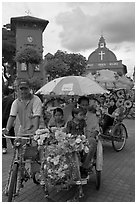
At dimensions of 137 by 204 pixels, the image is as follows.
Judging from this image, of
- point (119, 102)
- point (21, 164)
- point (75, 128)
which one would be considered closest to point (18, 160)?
point (21, 164)

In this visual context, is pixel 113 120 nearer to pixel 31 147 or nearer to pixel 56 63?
pixel 31 147

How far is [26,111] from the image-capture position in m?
3.33

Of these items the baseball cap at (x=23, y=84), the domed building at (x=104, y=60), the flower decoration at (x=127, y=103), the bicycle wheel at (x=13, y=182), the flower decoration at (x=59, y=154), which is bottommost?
the bicycle wheel at (x=13, y=182)

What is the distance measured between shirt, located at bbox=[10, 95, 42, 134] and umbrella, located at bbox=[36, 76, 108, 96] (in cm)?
92

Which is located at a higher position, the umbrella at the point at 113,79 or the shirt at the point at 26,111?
the umbrella at the point at 113,79

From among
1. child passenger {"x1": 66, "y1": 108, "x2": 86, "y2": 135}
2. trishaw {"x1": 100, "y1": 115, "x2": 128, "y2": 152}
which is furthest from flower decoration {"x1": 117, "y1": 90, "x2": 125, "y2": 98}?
child passenger {"x1": 66, "y1": 108, "x2": 86, "y2": 135}

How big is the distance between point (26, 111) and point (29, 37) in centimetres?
2776

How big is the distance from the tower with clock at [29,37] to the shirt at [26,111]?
25.5 meters

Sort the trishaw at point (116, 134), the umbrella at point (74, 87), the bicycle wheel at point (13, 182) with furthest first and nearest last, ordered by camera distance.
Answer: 1. the trishaw at point (116, 134)
2. the umbrella at point (74, 87)
3. the bicycle wheel at point (13, 182)

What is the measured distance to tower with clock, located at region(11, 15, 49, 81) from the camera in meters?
28.6

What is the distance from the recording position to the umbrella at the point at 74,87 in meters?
3.99

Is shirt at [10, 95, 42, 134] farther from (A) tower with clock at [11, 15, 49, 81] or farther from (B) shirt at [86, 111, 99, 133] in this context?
(A) tower with clock at [11, 15, 49, 81]

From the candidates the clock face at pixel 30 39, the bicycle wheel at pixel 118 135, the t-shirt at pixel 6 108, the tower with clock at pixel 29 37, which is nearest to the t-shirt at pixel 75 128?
the bicycle wheel at pixel 118 135

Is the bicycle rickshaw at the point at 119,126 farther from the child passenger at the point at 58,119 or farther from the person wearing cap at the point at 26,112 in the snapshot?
the person wearing cap at the point at 26,112
